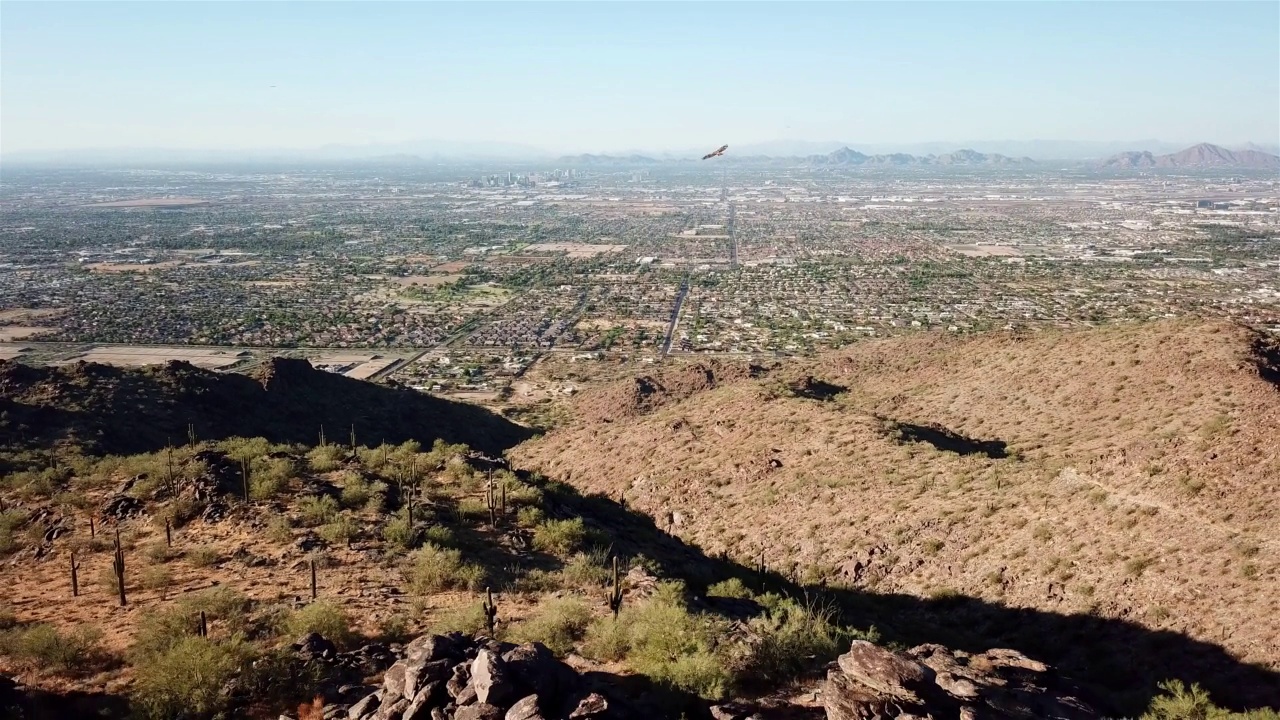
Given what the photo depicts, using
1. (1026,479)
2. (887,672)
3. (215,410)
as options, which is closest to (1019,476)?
(1026,479)

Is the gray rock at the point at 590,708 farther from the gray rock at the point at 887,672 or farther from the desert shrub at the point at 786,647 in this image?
the gray rock at the point at 887,672

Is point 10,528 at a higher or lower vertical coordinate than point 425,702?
lower

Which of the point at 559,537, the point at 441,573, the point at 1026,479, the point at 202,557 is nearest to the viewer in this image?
the point at 441,573

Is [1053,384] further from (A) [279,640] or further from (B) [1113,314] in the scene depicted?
(B) [1113,314]

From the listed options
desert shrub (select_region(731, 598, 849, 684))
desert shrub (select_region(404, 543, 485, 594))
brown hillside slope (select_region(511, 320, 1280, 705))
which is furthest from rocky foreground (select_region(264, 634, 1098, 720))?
brown hillside slope (select_region(511, 320, 1280, 705))

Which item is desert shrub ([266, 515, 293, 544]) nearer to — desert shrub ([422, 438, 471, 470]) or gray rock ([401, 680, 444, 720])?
desert shrub ([422, 438, 471, 470])

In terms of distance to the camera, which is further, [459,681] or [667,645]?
[667,645]

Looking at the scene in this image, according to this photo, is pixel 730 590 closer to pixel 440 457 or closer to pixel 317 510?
pixel 317 510
